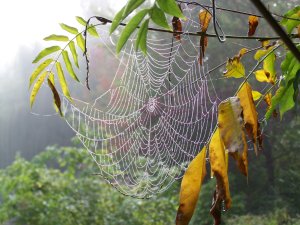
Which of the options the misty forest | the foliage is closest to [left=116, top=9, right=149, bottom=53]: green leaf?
the misty forest

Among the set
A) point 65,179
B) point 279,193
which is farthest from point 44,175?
point 279,193

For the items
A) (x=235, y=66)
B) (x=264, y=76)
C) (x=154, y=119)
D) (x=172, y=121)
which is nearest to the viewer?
(x=235, y=66)

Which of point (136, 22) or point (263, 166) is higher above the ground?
point (136, 22)

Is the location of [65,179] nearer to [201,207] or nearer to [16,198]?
[16,198]

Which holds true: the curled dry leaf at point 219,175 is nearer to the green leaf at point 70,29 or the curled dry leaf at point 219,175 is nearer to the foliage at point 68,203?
the green leaf at point 70,29

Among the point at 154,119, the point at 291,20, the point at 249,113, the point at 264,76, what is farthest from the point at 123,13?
the point at 154,119

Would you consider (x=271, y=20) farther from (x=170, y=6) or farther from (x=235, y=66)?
(x=235, y=66)
